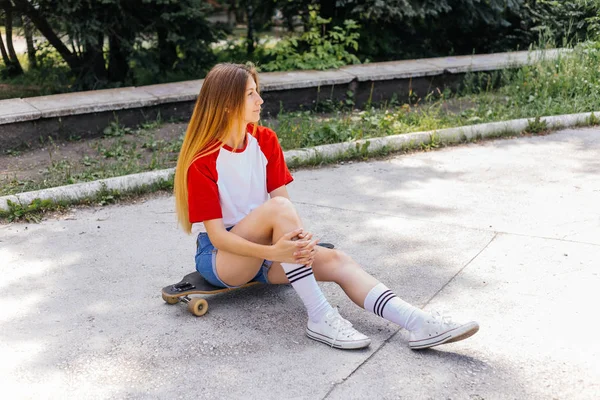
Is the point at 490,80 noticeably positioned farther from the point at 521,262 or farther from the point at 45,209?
the point at 45,209

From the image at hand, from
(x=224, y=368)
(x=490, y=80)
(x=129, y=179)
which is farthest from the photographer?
(x=490, y=80)

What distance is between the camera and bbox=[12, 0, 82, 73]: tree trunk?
7488 millimetres

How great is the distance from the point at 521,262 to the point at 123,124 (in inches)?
161

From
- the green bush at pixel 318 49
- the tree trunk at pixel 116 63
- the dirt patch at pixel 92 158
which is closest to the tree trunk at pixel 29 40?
the tree trunk at pixel 116 63

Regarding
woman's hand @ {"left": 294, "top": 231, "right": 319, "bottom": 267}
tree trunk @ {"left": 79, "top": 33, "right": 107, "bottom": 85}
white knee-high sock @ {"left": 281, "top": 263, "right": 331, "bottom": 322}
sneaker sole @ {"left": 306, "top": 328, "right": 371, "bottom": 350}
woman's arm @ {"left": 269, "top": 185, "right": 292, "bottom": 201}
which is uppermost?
tree trunk @ {"left": 79, "top": 33, "right": 107, "bottom": 85}

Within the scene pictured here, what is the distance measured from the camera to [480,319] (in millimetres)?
3418

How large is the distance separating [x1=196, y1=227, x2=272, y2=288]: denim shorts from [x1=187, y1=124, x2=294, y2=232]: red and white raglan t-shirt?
15 centimetres

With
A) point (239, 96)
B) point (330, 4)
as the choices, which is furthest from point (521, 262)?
point (330, 4)

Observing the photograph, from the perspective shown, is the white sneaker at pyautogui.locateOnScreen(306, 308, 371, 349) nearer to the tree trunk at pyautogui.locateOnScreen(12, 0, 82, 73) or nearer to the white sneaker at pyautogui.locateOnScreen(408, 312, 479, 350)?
the white sneaker at pyautogui.locateOnScreen(408, 312, 479, 350)

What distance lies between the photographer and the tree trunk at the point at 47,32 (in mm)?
7488

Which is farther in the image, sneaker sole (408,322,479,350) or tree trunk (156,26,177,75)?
tree trunk (156,26,177,75)

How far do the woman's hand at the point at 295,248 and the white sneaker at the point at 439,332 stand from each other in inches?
23.0

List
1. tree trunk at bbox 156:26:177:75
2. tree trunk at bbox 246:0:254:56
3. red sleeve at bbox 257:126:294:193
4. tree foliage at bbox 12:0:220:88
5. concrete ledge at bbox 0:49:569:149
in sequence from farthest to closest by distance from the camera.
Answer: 1. tree trunk at bbox 246:0:254:56
2. tree trunk at bbox 156:26:177:75
3. tree foliage at bbox 12:0:220:88
4. concrete ledge at bbox 0:49:569:149
5. red sleeve at bbox 257:126:294:193

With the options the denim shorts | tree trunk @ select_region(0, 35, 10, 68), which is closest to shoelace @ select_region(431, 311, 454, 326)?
the denim shorts
